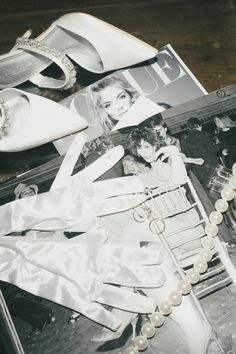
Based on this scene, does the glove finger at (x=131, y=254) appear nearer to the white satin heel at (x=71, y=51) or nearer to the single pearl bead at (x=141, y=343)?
the single pearl bead at (x=141, y=343)

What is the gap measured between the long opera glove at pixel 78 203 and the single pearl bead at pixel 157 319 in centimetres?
12

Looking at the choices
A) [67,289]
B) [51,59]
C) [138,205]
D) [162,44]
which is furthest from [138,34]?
[67,289]

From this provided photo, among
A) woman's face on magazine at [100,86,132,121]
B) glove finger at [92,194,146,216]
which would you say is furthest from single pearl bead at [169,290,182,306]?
woman's face on magazine at [100,86,132,121]

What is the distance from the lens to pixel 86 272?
471 millimetres

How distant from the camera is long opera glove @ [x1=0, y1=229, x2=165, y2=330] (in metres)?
0.46

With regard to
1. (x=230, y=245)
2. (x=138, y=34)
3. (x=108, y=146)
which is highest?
(x=138, y=34)

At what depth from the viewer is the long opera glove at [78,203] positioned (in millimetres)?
483

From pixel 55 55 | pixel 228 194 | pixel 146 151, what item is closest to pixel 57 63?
pixel 55 55

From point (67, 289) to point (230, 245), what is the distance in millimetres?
184

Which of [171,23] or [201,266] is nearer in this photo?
[201,266]

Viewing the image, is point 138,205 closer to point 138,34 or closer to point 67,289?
point 67,289

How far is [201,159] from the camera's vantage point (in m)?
0.47

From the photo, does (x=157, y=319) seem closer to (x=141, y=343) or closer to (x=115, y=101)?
(x=141, y=343)

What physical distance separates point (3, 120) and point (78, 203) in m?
0.14
